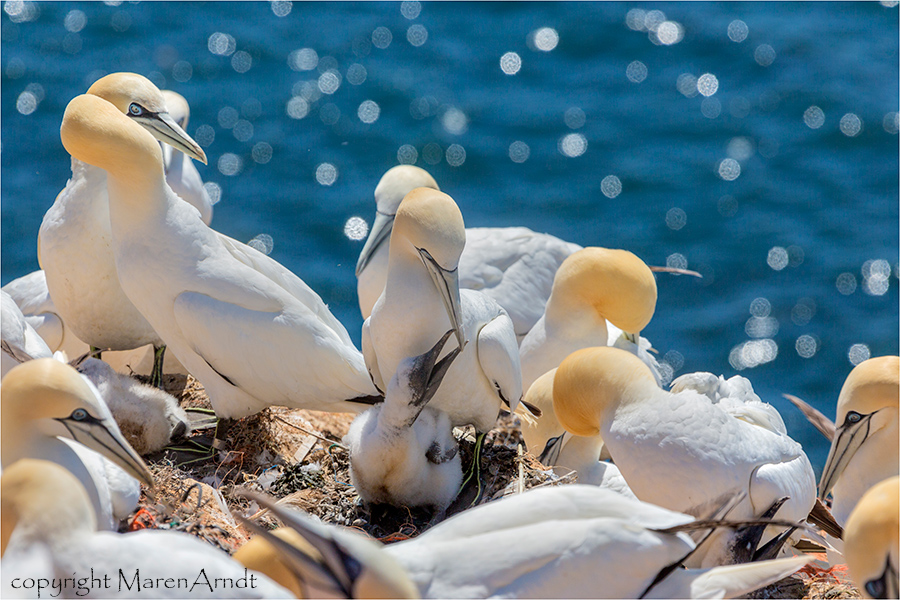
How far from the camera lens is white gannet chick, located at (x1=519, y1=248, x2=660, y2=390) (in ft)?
19.2

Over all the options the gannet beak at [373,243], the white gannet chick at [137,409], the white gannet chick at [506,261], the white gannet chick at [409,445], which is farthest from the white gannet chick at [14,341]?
A: the white gannet chick at [506,261]

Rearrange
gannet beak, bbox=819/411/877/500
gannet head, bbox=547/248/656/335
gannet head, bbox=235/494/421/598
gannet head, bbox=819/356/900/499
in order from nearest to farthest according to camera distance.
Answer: gannet head, bbox=235/494/421/598
gannet head, bbox=819/356/900/499
gannet beak, bbox=819/411/877/500
gannet head, bbox=547/248/656/335

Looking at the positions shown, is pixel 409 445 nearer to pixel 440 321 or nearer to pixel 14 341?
pixel 440 321

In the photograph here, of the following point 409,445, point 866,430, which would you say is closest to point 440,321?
point 409,445

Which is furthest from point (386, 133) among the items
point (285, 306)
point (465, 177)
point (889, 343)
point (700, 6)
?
point (285, 306)

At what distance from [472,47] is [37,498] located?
9578 mm

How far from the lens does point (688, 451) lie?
4.14m

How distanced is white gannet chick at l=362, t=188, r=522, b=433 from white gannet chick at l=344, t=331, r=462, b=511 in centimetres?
15

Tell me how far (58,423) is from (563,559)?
175 cm

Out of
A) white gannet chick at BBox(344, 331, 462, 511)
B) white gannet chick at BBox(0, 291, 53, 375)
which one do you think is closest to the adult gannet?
white gannet chick at BBox(344, 331, 462, 511)

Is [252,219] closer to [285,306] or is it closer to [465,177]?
[465,177]

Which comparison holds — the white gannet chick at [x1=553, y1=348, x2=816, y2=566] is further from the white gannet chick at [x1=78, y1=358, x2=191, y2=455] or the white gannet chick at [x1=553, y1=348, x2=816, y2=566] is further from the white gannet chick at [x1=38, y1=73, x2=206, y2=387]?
the white gannet chick at [x1=38, y1=73, x2=206, y2=387]

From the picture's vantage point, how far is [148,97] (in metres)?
5.50

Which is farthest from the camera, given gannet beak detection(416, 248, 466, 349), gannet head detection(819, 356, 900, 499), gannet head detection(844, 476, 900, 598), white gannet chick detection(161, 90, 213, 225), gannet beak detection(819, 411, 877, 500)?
white gannet chick detection(161, 90, 213, 225)
